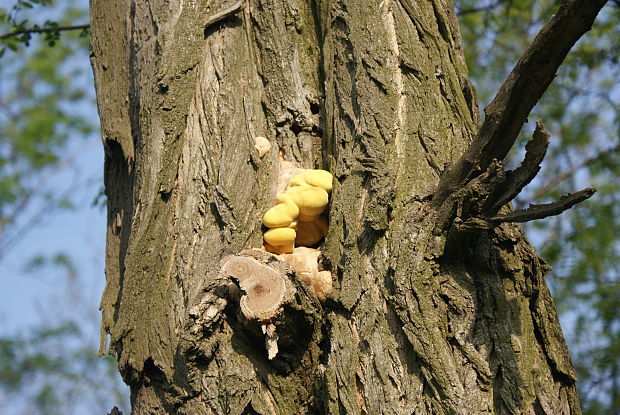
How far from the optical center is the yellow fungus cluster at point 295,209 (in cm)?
272

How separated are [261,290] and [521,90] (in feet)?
3.58

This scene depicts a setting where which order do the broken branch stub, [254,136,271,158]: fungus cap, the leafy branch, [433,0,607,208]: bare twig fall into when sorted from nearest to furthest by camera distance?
1. [433,0,607,208]: bare twig
2. the broken branch stub
3. [254,136,271,158]: fungus cap
4. the leafy branch

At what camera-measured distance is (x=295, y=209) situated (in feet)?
9.00

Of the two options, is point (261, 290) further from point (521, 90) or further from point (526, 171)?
point (521, 90)

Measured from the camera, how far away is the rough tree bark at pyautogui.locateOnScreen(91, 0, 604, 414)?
2.30 metres

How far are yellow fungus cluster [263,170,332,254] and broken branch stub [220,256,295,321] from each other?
265 mm

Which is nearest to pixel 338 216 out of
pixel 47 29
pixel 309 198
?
pixel 309 198

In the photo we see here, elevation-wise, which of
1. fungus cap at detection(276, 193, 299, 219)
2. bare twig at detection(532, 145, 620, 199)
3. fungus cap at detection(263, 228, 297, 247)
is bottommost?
fungus cap at detection(263, 228, 297, 247)

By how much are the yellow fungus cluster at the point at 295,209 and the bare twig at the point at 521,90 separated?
0.51 metres

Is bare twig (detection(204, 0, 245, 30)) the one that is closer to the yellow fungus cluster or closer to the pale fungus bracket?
the yellow fungus cluster

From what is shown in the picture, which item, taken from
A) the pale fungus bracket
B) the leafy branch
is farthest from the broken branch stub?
the leafy branch

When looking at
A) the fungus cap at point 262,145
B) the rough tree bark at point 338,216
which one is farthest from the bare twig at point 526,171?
the fungus cap at point 262,145

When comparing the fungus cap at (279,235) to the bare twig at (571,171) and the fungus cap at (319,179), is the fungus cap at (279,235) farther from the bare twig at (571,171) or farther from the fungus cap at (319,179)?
the bare twig at (571,171)

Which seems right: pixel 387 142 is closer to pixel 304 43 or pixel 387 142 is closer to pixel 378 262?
pixel 378 262
